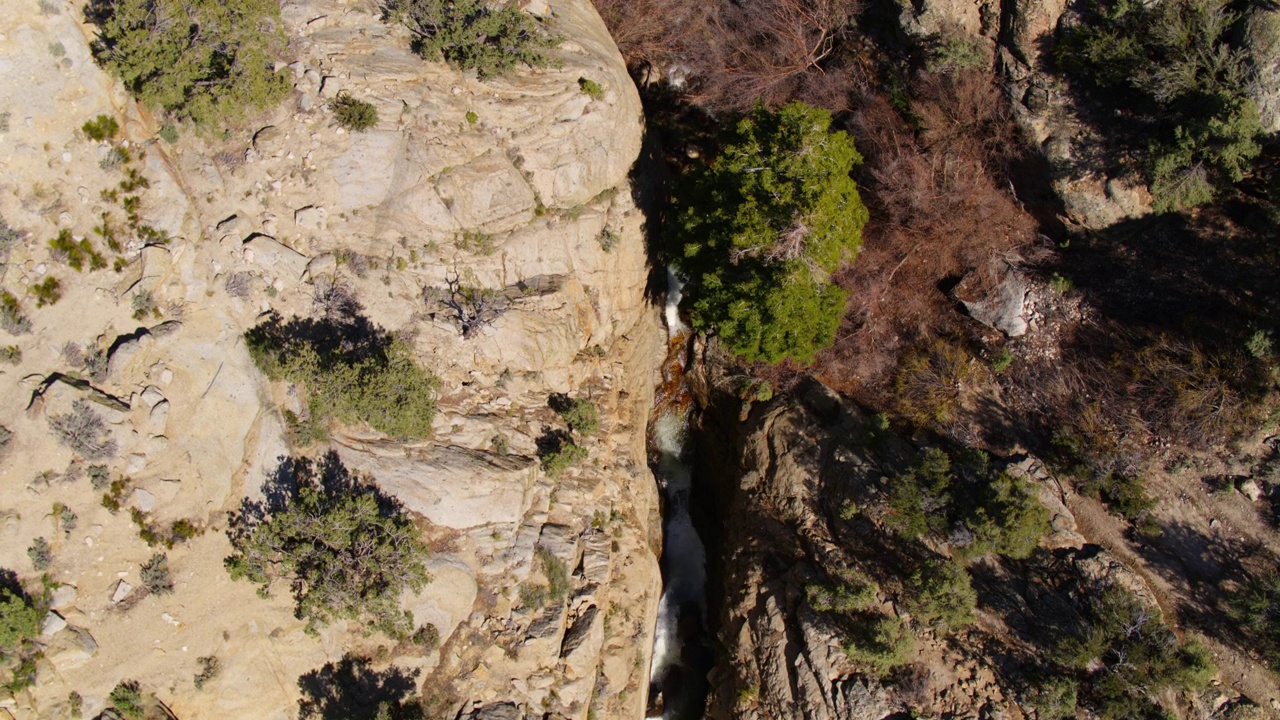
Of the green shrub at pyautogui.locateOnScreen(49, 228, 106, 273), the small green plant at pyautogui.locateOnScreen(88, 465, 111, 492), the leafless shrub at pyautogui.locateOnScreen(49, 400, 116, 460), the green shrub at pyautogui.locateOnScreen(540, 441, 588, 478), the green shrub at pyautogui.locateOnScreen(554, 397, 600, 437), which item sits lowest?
the small green plant at pyautogui.locateOnScreen(88, 465, 111, 492)

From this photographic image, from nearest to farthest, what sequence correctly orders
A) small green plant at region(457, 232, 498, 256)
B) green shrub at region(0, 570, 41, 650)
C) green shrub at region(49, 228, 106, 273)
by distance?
1. green shrub at region(0, 570, 41, 650)
2. green shrub at region(49, 228, 106, 273)
3. small green plant at region(457, 232, 498, 256)

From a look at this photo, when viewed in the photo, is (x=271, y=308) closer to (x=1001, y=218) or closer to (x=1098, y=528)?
(x=1001, y=218)

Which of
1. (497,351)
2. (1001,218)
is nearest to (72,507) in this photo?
(497,351)

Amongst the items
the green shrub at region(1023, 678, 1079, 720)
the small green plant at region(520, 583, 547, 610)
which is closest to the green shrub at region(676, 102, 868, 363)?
the small green plant at region(520, 583, 547, 610)

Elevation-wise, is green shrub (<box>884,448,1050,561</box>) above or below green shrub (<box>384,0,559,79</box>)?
below

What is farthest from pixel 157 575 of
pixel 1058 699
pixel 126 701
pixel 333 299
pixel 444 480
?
pixel 1058 699

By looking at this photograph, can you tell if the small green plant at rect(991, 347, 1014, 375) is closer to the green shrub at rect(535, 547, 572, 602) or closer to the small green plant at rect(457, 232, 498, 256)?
the green shrub at rect(535, 547, 572, 602)

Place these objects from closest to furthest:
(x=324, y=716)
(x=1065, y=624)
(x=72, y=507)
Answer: (x=72, y=507)
(x=324, y=716)
(x=1065, y=624)
